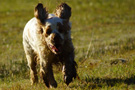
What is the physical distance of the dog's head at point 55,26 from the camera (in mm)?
6699

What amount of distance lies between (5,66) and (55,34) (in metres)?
5.13

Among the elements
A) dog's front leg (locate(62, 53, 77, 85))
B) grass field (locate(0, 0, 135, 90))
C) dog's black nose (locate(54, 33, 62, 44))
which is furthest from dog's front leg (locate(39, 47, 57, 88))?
dog's black nose (locate(54, 33, 62, 44))

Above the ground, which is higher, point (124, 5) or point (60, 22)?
point (60, 22)

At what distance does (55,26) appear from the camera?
22.3ft

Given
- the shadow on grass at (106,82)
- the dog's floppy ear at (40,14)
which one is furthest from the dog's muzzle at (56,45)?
the shadow on grass at (106,82)

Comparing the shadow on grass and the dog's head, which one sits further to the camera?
the shadow on grass

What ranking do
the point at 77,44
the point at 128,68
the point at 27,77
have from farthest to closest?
the point at 77,44 < the point at 27,77 < the point at 128,68

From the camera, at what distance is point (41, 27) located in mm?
7246

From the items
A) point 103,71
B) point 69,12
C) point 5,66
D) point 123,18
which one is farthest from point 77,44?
point 123,18

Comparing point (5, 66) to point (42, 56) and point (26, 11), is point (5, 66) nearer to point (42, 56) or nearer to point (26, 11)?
point (42, 56)

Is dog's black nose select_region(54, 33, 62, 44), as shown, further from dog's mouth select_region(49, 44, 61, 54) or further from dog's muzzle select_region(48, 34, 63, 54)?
dog's mouth select_region(49, 44, 61, 54)

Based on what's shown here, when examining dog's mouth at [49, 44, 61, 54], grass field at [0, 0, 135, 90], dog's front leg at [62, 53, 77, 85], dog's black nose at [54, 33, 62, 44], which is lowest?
grass field at [0, 0, 135, 90]

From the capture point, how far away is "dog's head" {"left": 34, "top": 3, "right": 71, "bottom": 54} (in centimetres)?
670

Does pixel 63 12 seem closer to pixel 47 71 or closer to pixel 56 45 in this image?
pixel 56 45
